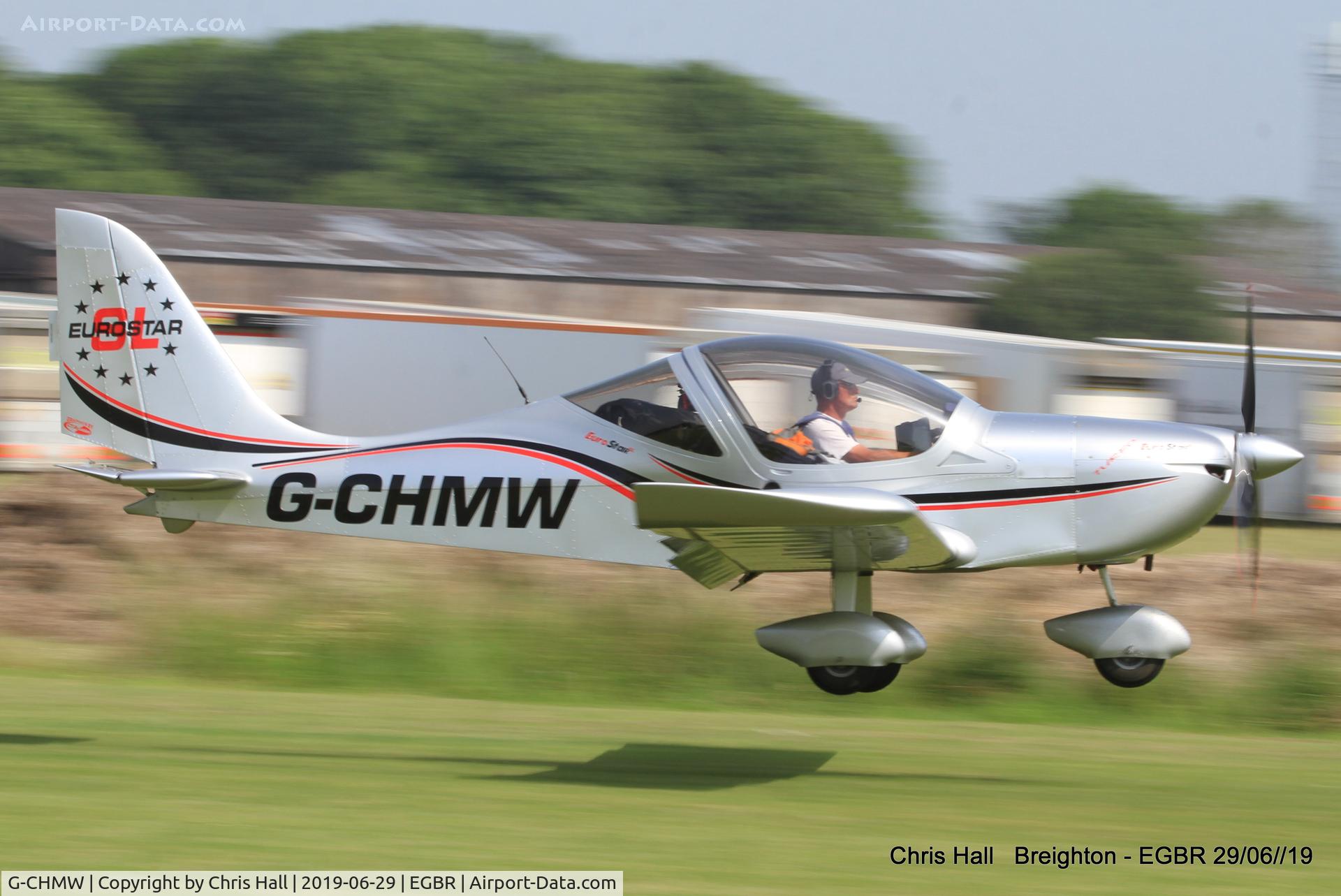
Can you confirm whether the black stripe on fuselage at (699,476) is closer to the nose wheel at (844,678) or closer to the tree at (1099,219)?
the nose wheel at (844,678)

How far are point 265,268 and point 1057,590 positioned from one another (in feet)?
65.6

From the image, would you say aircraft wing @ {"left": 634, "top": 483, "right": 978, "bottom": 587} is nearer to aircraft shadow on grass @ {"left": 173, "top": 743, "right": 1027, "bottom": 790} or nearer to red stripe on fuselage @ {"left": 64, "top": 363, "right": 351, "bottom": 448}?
aircraft shadow on grass @ {"left": 173, "top": 743, "right": 1027, "bottom": 790}

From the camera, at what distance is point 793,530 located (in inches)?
276

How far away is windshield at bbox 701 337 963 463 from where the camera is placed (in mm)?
7500

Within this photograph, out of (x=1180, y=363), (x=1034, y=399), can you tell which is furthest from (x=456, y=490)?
(x=1180, y=363)

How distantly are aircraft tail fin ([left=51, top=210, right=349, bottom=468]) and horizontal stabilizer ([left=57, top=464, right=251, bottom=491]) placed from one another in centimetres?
39

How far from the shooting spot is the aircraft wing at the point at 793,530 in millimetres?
6594

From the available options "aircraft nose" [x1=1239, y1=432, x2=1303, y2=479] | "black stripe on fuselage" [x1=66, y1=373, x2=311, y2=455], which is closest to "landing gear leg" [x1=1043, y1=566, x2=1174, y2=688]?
"aircraft nose" [x1=1239, y1=432, x2=1303, y2=479]

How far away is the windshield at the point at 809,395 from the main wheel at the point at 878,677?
3.86 feet

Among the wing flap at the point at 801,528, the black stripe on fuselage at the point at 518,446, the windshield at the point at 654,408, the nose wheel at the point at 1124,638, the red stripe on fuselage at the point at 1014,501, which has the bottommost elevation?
the nose wheel at the point at 1124,638

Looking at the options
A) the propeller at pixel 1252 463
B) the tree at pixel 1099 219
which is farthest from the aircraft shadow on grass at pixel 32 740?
the tree at pixel 1099 219

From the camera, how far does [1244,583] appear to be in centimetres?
1362

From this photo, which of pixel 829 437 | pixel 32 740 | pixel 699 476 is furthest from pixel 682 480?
pixel 32 740

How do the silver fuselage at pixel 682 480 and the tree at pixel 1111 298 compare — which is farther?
the tree at pixel 1111 298
